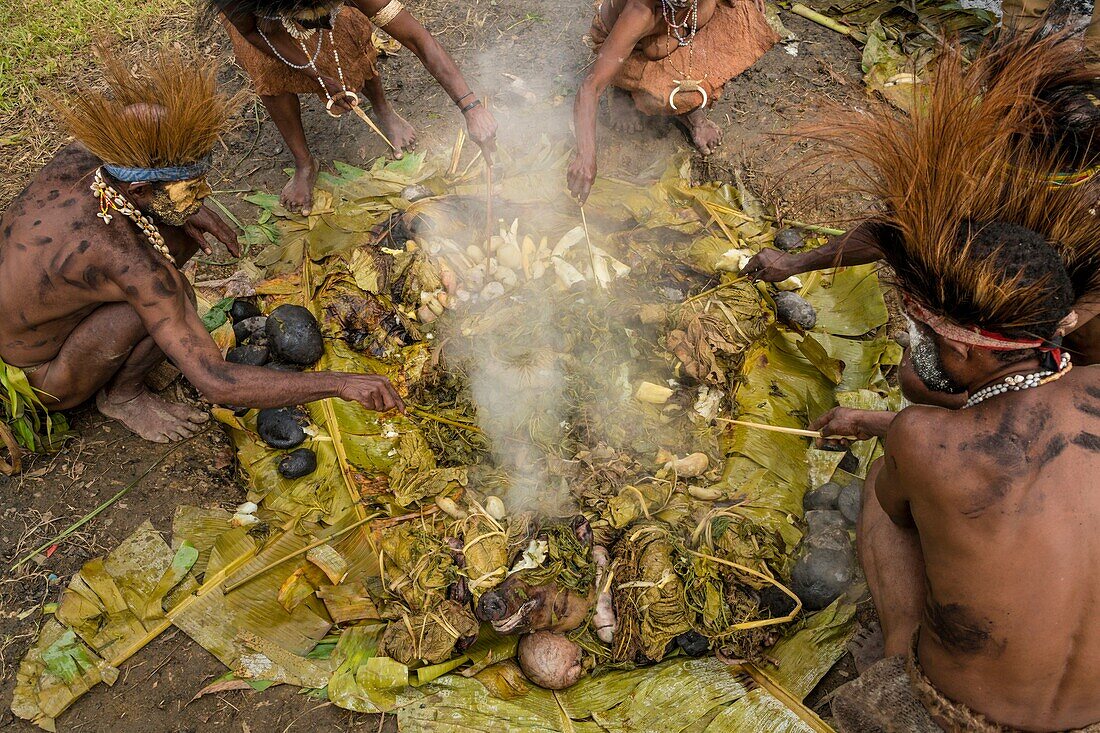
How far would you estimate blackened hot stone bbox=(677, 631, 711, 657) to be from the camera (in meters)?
2.96

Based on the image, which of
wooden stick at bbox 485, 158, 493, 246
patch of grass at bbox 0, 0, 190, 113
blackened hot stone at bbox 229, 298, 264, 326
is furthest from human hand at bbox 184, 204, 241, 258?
patch of grass at bbox 0, 0, 190, 113

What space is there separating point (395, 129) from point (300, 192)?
773 millimetres

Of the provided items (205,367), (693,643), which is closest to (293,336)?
(205,367)

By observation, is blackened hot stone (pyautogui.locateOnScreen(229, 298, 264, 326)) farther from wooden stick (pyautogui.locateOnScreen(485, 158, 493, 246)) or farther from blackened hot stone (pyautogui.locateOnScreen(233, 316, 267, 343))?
wooden stick (pyautogui.locateOnScreen(485, 158, 493, 246))

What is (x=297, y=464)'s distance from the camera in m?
3.37

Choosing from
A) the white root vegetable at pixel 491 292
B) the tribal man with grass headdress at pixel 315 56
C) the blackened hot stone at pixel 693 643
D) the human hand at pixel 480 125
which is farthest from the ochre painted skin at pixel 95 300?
the blackened hot stone at pixel 693 643

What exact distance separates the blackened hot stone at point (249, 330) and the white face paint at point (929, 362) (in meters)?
3.07

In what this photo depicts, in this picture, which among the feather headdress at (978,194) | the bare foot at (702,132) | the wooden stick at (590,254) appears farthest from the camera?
the bare foot at (702,132)

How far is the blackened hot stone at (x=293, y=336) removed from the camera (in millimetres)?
3588

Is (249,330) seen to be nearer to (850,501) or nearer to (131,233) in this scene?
(131,233)

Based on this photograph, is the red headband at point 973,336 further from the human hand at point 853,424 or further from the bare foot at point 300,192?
the bare foot at point 300,192

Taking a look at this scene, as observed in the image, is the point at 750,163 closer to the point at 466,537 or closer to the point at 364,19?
the point at 364,19

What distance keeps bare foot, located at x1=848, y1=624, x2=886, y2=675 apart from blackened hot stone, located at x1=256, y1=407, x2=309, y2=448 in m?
2.61

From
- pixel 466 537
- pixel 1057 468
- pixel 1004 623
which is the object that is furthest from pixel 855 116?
pixel 466 537
